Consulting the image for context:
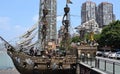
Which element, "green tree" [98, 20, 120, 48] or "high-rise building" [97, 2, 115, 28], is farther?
"high-rise building" [97, 2, 115, 28]

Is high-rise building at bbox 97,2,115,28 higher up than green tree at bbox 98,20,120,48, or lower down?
higher up

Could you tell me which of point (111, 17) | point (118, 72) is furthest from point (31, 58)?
point (111, 17)

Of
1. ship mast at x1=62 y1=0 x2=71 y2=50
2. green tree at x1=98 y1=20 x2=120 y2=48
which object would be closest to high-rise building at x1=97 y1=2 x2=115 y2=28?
green tree at x1=98 y1=20 x2=120 y2=48

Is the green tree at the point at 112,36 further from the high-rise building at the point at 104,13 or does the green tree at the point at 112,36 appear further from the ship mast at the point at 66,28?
the high-rise building at the point at 104,13

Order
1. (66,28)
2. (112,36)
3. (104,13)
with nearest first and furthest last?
1. (66,28)
2. (112,36)
3. (104,13)

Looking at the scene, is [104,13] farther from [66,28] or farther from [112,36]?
[66,28]

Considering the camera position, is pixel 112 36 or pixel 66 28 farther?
pixel 112 36

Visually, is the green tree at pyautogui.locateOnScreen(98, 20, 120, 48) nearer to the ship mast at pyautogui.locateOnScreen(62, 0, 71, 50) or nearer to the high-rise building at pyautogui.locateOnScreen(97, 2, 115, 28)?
the ship mast at pyautogui.locateOnScreen(62, 0, 71, 50)

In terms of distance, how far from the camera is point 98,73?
73.8 feet

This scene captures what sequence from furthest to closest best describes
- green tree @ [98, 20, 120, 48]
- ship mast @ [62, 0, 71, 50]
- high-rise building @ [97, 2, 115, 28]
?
high-rise building @ [97, 2, 115, 28]
green tree @ [98, 20, 120, 48]
ship mast @ [62, 0, 71, 50]

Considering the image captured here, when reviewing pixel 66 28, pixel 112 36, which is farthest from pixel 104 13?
pixel 66 28

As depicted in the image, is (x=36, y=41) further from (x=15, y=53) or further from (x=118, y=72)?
(x=118, y=72)

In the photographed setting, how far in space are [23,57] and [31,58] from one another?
126 centimetres

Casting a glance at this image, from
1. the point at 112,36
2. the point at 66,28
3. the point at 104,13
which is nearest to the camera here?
the point at 66,28
